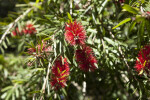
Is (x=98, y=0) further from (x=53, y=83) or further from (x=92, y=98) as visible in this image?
(x=92, y=98)

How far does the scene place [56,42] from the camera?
36.6 inches

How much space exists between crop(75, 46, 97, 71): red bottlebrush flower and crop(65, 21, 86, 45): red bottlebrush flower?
3.1 inches

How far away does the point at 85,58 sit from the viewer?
0.95 metres

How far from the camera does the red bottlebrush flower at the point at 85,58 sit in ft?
3.11

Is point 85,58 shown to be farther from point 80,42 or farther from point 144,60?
point 144,60

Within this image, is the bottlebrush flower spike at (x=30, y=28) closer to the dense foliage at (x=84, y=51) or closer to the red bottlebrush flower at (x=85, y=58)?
the dense foliage at (x=84, y=51)

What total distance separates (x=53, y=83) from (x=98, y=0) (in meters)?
0.68

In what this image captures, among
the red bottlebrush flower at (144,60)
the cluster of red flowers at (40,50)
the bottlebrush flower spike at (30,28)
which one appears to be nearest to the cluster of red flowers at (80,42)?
the cluster of red flowers at (40,50)

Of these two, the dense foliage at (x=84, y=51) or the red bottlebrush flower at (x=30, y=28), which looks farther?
the red bottlebrush flower at (x=30, y=28)

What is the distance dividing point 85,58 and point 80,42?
0.12 m

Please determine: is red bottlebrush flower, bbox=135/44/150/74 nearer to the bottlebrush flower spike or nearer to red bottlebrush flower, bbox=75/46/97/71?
red bottlebrush flower, bbox=75/46/97/71

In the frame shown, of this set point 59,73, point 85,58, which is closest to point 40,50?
point 59,73

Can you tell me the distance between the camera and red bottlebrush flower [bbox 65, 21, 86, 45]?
868 mm

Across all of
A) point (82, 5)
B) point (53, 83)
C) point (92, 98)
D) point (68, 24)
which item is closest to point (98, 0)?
point (82, 5)
